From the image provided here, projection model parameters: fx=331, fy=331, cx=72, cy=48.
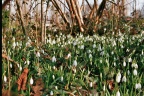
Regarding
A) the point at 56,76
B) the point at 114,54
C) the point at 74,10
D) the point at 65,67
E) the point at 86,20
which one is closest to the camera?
the point at 56,76

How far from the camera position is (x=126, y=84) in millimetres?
2846

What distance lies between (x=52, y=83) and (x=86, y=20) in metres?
6.88

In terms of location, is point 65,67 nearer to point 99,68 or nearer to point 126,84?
point 99,68

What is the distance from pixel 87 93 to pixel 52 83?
34 centimetres

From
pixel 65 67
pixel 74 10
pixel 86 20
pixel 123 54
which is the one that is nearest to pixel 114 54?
pixel 123 54

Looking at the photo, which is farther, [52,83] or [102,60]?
[102,60]

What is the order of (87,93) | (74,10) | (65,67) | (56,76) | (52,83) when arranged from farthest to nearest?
(74,10), (65,67), (56,76), (52,83), (87,93)

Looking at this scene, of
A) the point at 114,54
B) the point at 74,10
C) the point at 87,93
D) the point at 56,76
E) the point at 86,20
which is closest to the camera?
the point at 87,93

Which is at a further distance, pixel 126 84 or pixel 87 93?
pixel 126 84

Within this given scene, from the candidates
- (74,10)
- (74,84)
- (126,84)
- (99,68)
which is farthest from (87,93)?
(74,10)

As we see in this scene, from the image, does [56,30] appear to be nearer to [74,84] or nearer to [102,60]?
[102,60]

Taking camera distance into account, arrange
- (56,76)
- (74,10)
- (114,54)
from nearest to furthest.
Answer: (56,76)
(114,54)
(74,10)

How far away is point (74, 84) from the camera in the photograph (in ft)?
9.04

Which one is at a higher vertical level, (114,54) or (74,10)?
(74,10)
